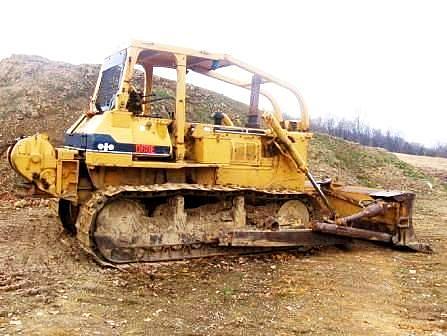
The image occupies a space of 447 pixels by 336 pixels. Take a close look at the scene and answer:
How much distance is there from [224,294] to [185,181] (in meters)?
2.68

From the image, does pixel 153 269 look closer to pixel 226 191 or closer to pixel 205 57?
pixel 226 191

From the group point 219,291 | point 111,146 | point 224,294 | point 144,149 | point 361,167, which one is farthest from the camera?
point 361,167

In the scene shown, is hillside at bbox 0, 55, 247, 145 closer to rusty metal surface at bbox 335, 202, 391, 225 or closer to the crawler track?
the crawler track

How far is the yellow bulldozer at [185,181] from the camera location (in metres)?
7.71

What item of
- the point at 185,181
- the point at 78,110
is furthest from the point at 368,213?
the point at 78,110

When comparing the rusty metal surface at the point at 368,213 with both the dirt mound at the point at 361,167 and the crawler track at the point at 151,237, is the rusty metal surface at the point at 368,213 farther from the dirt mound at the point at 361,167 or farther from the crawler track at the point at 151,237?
the dirt mound at the point at 361,167

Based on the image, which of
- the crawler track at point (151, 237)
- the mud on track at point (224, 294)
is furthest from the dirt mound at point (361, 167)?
the mud on track at point (224, 294)

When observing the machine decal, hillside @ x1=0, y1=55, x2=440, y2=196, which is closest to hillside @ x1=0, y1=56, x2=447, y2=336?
the machine decal

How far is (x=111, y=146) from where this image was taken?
7.75 m

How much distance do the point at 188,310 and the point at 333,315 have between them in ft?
4.72

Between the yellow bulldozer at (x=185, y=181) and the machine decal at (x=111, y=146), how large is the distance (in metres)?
0.01

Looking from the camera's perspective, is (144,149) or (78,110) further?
(78,110)

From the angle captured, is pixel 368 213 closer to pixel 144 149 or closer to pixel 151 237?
pixel 151 237

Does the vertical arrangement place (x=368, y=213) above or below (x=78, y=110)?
below
